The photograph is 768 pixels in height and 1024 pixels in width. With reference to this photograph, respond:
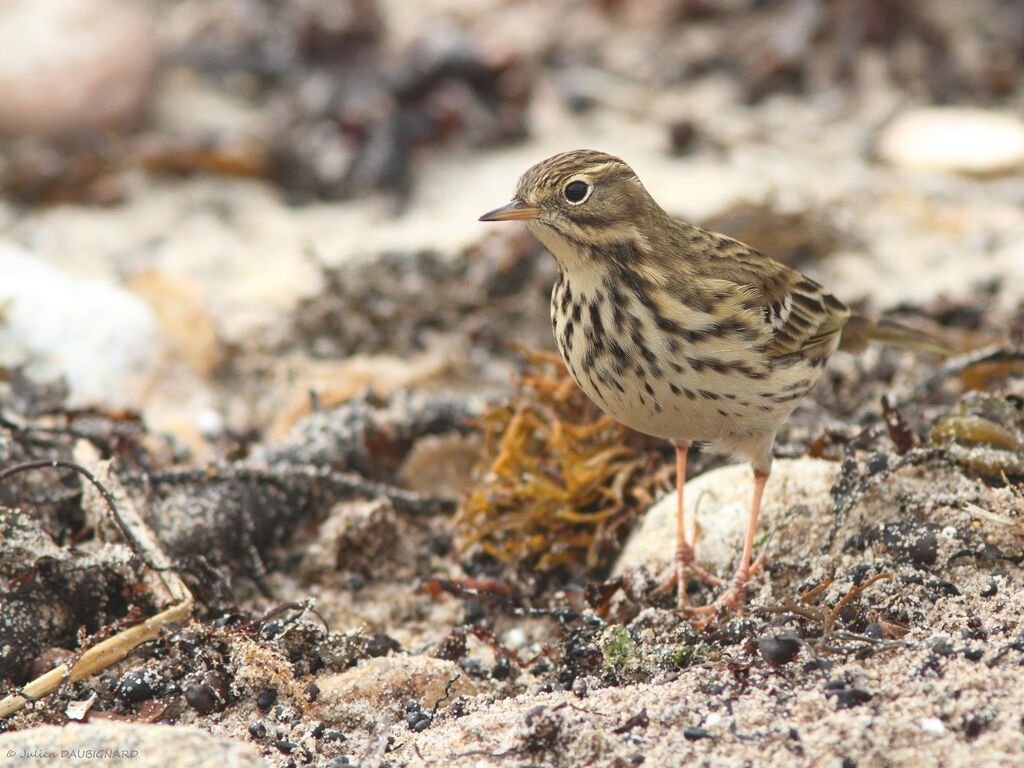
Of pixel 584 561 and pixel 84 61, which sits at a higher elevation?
pixel 84 61

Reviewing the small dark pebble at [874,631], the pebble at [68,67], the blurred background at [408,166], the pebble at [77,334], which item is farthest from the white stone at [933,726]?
the pebble at [68,67]

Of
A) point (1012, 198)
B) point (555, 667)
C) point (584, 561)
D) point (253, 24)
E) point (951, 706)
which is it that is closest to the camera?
point (951, 706)

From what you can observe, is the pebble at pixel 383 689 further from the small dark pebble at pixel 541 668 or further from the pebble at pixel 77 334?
the pebble at pixel 77 334

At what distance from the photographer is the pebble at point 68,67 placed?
8.27 m

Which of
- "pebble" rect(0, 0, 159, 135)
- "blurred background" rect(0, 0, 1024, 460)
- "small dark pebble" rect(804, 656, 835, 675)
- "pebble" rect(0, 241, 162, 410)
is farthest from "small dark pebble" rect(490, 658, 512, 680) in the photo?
"pebble" rect(0, 0, 159, 135)

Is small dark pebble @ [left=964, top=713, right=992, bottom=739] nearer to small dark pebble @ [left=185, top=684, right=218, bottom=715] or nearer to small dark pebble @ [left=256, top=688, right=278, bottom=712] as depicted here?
small dark pebble @ [left=256, top=688, right=278, bottom=712]

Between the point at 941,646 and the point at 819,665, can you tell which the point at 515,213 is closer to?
the point at 819,665

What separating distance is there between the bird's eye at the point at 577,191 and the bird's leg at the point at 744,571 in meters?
1.27

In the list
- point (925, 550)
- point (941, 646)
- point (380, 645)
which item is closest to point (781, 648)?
point (941, 646)

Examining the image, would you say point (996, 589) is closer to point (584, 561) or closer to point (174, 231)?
point (584, 561)

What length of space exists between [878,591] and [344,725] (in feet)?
6.22

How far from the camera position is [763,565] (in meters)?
4.28

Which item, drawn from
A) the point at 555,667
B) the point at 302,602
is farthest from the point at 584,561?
the point at 302,602

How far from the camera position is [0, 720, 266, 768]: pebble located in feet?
9.73
